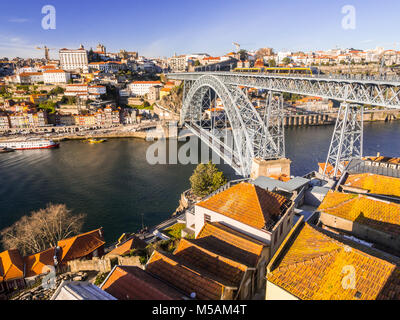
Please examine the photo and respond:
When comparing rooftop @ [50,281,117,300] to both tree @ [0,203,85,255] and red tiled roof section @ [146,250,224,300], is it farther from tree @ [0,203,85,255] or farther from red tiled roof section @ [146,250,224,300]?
tree @ [0,203,85,255]

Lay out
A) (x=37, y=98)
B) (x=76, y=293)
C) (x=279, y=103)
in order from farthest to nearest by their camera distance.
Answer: (x=37, y=98) < (x=279, y=103) < (x=76, y=293)

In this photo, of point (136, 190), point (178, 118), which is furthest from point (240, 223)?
point (178, 118)

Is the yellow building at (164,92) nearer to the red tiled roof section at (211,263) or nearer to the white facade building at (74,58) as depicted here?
the white facade building at (74,58)

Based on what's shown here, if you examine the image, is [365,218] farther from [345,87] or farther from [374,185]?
[345,87]

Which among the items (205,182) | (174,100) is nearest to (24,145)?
(174,100)

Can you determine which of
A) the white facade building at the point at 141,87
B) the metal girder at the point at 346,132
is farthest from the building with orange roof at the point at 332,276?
the white facade building at the point at 141,87

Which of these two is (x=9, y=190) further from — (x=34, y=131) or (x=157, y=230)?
(x=34, y=131)
